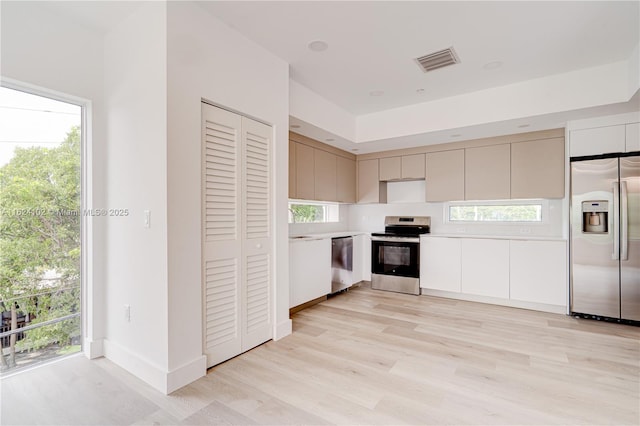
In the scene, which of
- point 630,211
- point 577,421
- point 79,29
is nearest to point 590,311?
point 630,211

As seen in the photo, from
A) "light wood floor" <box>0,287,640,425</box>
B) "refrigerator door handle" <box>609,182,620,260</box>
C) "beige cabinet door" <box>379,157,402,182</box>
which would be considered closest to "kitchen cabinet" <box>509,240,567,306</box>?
"refrigerator door handle" <box>609,182,620,260</box>

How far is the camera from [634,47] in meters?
2.83

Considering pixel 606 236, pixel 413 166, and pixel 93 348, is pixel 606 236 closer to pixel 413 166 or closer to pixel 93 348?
pixel 413 166

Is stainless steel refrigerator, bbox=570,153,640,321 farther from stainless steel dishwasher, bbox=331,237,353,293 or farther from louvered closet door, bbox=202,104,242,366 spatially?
louvered closet door, bbox=202,104,242,366

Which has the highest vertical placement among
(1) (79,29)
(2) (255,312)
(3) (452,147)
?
(1) (79,29)

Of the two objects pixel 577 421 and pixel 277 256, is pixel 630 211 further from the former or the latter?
pixel 277 256

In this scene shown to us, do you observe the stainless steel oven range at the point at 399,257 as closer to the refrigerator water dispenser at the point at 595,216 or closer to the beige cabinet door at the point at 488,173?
the beige cabinet door at the point at 488,173

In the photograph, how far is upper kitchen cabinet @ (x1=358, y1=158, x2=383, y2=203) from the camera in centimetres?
528

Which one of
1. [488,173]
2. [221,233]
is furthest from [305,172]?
[488,173]

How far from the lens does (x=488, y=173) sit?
4.39 m

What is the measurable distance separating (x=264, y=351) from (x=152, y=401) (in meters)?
0.94

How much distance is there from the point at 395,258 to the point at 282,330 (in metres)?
2.46

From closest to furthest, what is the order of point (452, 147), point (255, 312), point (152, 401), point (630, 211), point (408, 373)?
1. point (152, 401)
2. point (408, 373)
3. point (255, 312)
4. point (630, 211)
5. point (452, 147)

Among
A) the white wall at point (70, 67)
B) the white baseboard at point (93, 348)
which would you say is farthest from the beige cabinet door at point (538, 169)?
the white baseboard at point (93, 348)
